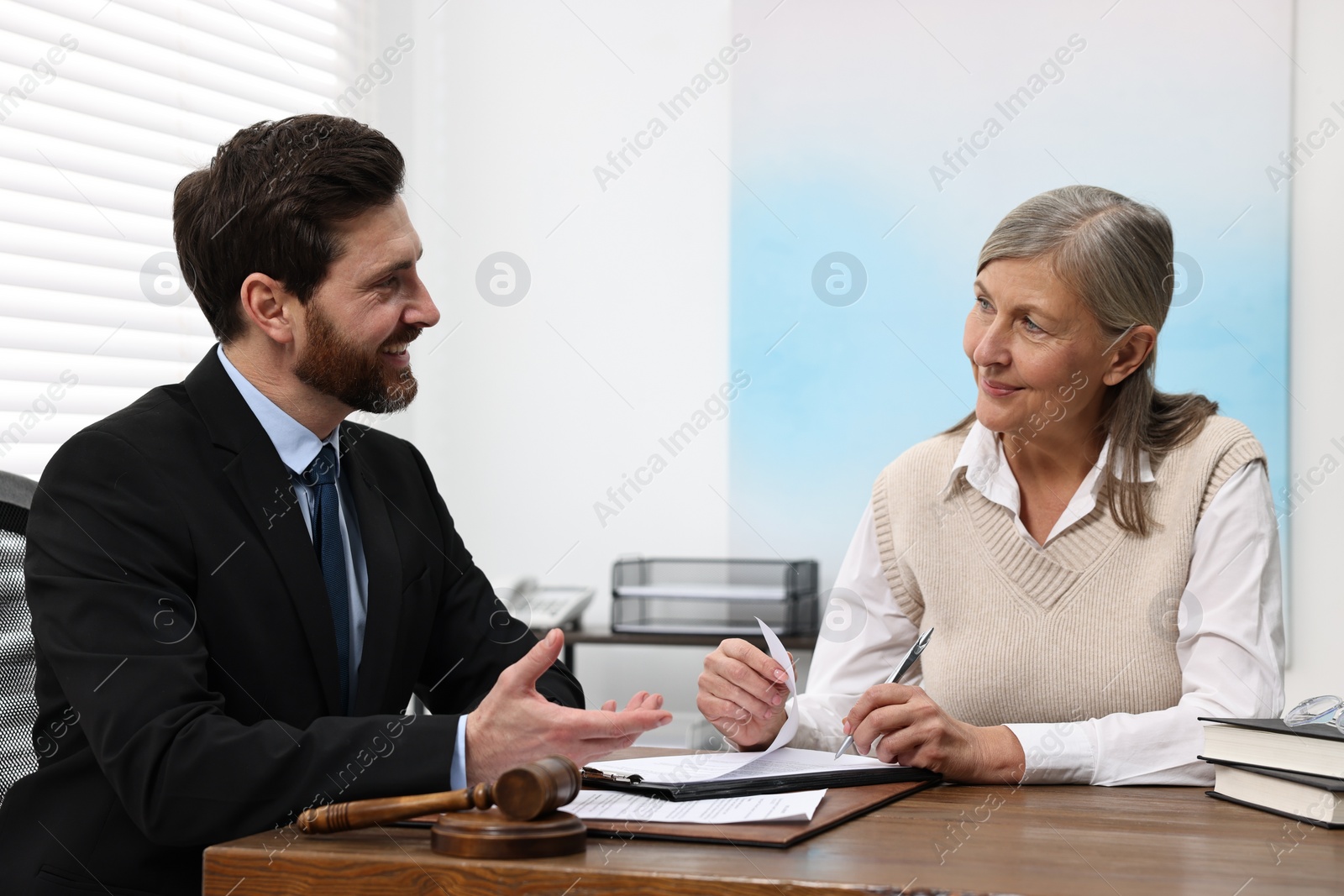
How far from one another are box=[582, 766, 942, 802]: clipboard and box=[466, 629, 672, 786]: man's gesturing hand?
58mm

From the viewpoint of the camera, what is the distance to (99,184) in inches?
98.4

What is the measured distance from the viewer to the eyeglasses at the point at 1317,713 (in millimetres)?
1233

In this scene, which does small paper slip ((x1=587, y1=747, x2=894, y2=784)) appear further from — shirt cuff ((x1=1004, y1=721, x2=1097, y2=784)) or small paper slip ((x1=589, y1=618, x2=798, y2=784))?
shirt cuff ((x1=1004, y1=721, x2=1097, y2=784))

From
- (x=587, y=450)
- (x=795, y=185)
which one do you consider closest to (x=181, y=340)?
(x=587, y=450)

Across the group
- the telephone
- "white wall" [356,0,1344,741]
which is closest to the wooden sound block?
the telephone

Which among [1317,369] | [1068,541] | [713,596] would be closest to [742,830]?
[1068,541]

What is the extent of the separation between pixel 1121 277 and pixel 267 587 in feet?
4.21

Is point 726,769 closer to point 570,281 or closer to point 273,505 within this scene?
point 273,505

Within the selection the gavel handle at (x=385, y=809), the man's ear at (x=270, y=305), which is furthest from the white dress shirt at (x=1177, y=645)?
the man's ear at (x=270, y=305)

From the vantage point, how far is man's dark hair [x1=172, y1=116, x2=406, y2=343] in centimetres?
161

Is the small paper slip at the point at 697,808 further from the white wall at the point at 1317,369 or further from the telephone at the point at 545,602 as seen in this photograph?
the white wall at the point at 1317,369

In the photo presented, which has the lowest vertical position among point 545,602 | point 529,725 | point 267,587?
point 545,602

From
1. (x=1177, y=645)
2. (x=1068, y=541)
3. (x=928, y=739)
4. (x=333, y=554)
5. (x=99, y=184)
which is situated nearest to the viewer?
(x=928, y=739)

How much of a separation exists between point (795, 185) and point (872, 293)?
40 cm
